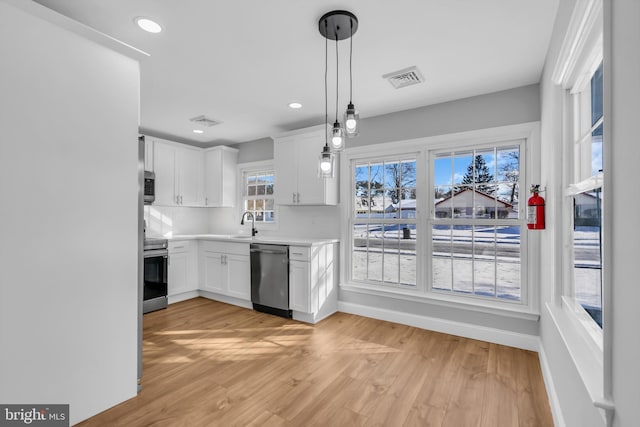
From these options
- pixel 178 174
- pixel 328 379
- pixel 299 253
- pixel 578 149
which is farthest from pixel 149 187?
pixel 578 149

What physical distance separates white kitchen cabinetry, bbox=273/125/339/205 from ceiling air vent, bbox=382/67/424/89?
4.11ft

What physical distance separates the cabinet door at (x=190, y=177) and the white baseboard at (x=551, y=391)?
492 cm

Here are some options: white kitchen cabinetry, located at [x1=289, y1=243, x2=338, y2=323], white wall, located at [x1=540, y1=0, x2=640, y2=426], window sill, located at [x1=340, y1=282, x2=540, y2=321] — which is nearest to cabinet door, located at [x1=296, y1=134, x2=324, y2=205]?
white kitchen cabinetry, located at [x1=289, y1=243, x2=338, y2=323]

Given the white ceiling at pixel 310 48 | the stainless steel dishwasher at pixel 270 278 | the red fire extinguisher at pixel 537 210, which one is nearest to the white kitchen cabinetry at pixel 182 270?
the stainless steel dishwasher at pixel 270 278

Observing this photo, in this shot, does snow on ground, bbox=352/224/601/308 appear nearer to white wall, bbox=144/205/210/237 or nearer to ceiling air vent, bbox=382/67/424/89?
ceiling air vent, bbox=382/67/424/89

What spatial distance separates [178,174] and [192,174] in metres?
0.25

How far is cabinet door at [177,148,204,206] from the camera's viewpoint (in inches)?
195

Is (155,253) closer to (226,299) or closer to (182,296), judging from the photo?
(182,296)

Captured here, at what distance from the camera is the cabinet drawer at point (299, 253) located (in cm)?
364
